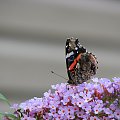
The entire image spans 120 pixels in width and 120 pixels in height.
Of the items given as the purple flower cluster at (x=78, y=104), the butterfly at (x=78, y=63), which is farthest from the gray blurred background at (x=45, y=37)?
the purple flower cluster at (x=78, y=104)

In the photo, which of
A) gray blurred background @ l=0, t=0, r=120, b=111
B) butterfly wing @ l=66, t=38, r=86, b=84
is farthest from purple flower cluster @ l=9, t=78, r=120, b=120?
gray blurred background @ l=0, t=0, r=120, b=111

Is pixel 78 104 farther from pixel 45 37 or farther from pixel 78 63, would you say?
pixel 45 37

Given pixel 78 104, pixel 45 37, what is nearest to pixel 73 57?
pixel 78 104

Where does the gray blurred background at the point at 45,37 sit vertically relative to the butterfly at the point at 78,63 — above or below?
above

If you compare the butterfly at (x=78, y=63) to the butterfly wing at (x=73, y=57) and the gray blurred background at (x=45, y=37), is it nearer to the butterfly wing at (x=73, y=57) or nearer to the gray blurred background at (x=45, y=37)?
the butterfly wing at (x=73, y=57)

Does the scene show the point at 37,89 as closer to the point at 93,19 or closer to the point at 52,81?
the point at 52,81

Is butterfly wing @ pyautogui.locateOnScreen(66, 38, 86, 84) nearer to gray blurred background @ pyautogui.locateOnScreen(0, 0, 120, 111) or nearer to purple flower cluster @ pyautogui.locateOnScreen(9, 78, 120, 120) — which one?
purple flower cluster @ pyautogui.locateOnScreen(9, 78, 120, 120)
